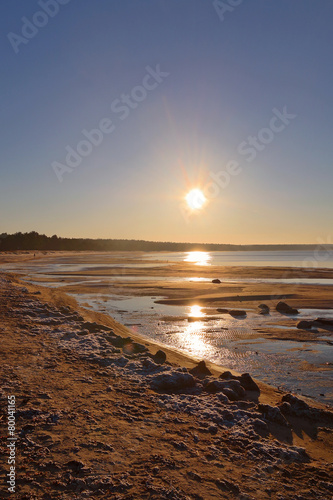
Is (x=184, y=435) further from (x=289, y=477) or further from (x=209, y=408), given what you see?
(x=289, y=477)

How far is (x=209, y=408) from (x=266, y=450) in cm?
145

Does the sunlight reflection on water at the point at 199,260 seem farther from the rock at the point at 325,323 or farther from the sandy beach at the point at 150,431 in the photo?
the sandy beach at the point at 150,431

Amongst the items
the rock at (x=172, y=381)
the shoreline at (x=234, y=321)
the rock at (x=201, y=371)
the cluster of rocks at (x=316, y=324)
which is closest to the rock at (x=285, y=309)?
the shoreline at (x=234, y=321)

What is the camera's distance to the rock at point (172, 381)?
7422mm

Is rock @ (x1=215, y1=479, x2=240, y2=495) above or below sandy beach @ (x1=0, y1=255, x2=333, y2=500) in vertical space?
below

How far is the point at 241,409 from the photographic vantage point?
6523 millimetres

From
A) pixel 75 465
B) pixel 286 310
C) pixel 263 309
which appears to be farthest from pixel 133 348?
pixel 286 310

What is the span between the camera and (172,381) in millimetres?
7480

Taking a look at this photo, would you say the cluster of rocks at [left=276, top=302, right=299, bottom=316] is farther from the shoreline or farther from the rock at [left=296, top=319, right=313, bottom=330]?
the rock at [left=296, top=319, right=313, bottom=330]

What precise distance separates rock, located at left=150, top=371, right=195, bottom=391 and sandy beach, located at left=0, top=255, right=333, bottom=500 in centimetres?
2

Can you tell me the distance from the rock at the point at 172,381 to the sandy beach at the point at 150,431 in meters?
0.02

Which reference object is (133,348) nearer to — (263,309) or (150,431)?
(150,431)

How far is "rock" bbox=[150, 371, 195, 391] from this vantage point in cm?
742

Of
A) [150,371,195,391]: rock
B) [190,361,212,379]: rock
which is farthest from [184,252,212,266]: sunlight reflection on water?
[150,371,195,391]: rock
